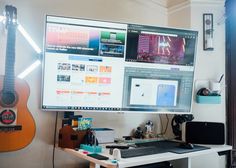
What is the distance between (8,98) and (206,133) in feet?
5.02

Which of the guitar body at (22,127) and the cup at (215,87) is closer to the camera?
the guitar body at (22,127)

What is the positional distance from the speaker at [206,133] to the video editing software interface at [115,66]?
0.72ft

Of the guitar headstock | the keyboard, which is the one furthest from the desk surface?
the guitar headstock

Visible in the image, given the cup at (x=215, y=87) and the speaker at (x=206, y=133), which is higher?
the cup at (x=215, y=87)

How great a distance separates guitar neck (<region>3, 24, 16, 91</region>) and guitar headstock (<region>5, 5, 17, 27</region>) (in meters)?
0.02

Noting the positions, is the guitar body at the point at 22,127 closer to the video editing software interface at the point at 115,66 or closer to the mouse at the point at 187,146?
the video editing software interface at the point at 115,66

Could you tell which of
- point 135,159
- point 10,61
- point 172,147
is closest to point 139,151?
point 135,159

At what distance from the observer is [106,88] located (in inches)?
78.5

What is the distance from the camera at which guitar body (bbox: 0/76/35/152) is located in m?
1.74

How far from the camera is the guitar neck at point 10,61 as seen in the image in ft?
5.75

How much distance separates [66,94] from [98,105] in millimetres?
261

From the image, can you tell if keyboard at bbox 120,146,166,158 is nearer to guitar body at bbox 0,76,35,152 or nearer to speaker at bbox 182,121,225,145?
speaker at bbox 182,121,225,145

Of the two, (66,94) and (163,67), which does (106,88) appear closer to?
(66,94)

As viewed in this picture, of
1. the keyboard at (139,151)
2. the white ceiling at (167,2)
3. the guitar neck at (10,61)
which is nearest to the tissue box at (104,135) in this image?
the keyboard at (139,151)
